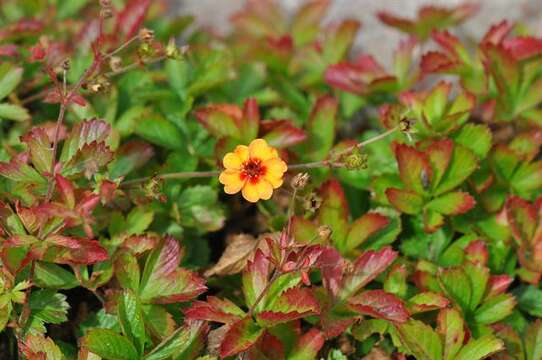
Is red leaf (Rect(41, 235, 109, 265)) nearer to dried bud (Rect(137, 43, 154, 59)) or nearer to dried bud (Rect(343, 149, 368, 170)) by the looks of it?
dried bud (Rect(137, 43, 154, 59))

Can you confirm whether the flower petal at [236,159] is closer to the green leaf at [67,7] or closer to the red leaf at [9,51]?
the red leaf at [9,51]

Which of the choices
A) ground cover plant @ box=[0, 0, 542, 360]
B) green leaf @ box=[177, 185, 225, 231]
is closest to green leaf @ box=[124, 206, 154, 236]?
ground cover plant @ box=[0, 0, 542, 360]

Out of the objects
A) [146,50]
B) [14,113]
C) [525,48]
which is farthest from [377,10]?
[14,113]

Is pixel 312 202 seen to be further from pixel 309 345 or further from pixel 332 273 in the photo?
pixel 309 345

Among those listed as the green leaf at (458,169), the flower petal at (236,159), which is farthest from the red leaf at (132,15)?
the green leaf at (458,169)

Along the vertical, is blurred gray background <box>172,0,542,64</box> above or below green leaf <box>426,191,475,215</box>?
above

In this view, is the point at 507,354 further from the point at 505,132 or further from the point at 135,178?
the point at 135,178

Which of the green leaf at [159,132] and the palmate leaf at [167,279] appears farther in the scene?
the green leaf at [159,132]
